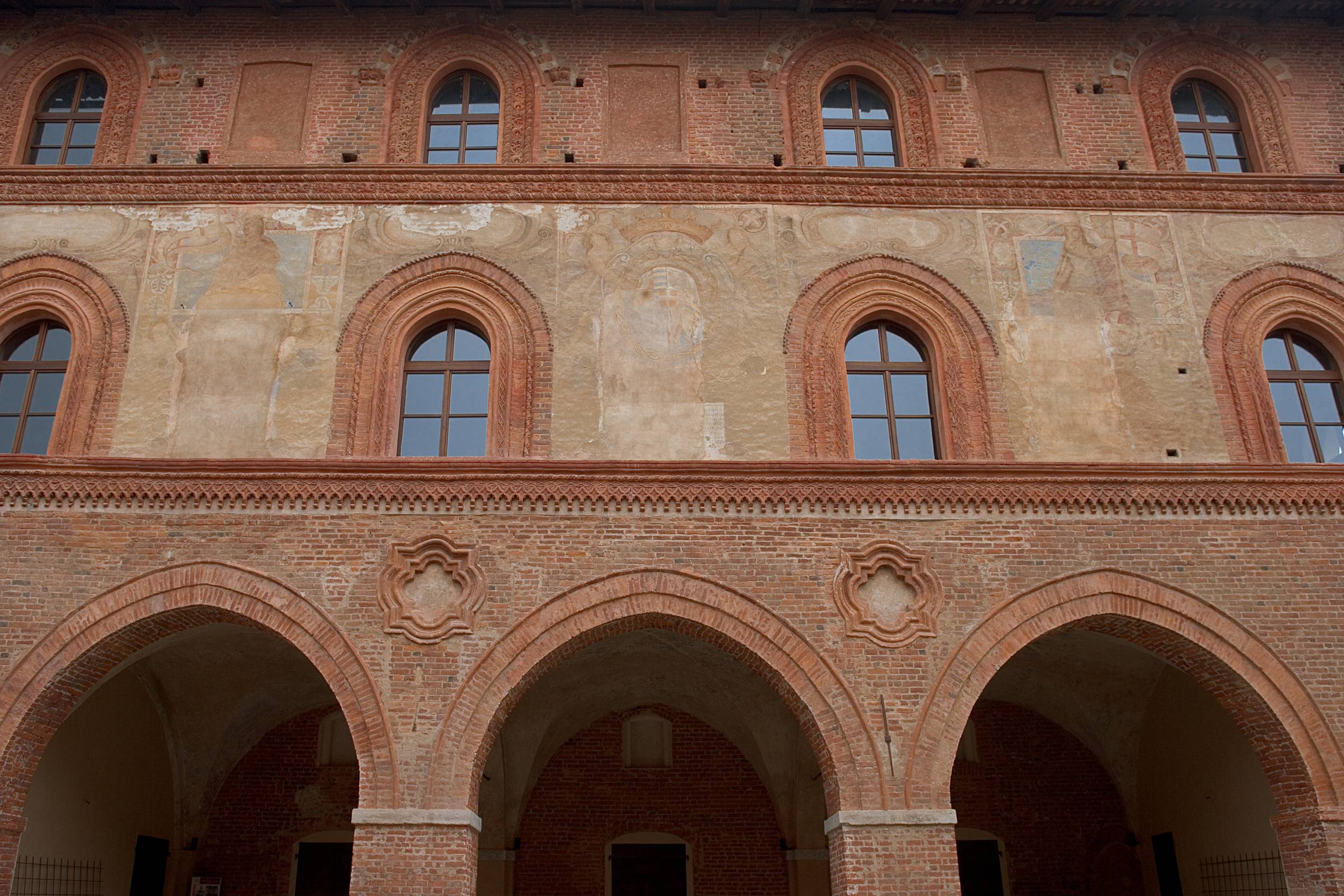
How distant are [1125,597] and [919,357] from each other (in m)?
3.00

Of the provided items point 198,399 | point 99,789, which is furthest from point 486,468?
point 99,789

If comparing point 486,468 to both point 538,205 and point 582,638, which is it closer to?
point 582,638

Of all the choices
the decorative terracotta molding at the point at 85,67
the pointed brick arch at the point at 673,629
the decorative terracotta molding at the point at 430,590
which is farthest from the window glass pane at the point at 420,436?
the decorative terracotta molding at the point at 85,67

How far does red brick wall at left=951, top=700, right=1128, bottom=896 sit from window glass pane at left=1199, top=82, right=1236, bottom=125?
7226mm

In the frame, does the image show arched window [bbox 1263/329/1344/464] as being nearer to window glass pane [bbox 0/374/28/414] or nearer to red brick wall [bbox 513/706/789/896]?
red brick wall [bbox 513/706/789/896]

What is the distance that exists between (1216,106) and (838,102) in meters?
4.28

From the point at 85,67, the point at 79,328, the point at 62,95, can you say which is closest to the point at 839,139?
the point at 79,328

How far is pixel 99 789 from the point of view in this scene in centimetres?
1166

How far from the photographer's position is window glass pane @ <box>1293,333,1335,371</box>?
444 inches

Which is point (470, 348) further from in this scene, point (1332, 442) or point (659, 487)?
point (1332, 442)

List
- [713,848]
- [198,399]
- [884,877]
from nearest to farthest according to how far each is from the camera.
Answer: [884,877] → [198,399] → [713,848]

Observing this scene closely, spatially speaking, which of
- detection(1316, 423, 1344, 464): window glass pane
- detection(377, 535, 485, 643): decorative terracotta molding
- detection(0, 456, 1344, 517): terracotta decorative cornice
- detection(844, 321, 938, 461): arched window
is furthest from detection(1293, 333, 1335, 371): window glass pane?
detection(377, 535, 485, 643): decorative terracotta molding

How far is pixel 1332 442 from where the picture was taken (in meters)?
10.9

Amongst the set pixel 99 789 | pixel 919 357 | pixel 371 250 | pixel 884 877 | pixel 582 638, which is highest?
pixel 371 250
